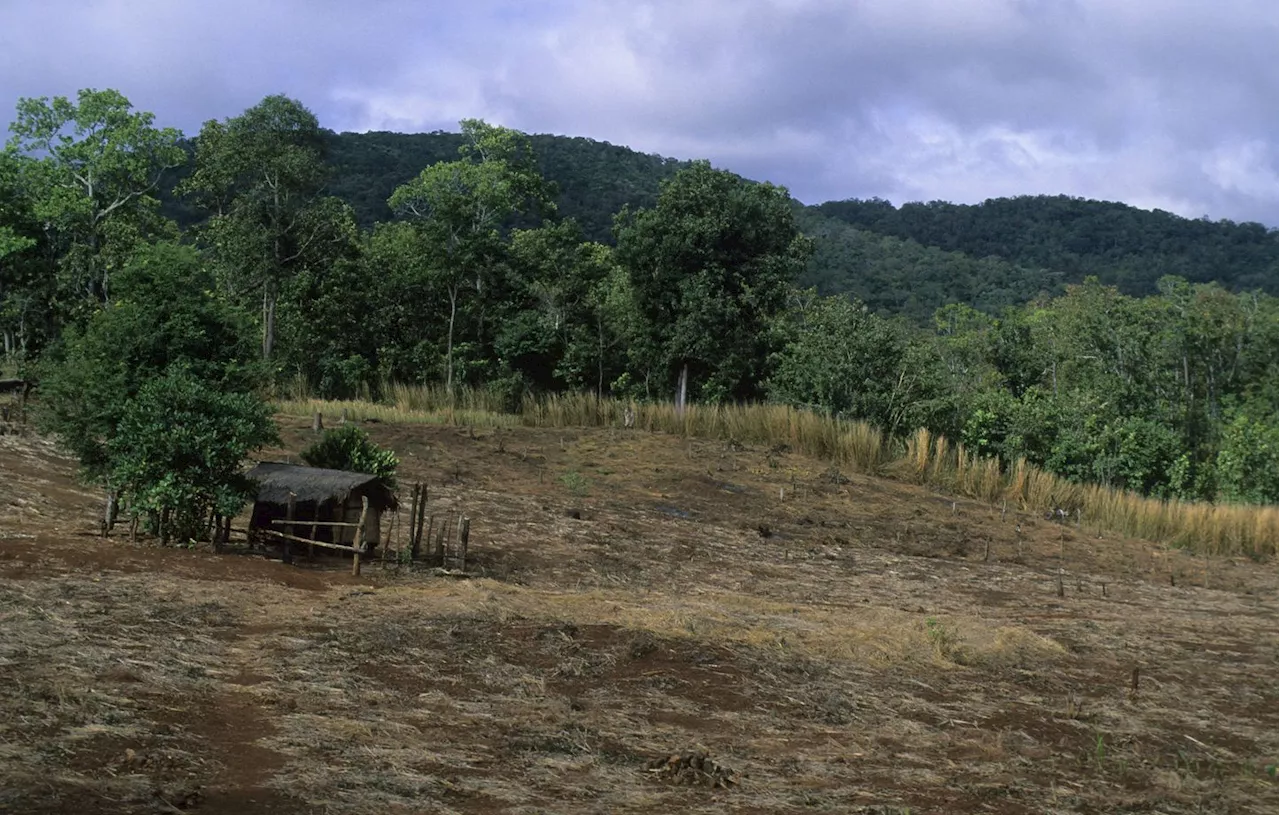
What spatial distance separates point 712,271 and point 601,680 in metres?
20.3

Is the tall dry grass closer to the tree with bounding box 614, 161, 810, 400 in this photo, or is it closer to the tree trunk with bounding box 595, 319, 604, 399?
the tree with bounding box 614, 161, 810, 400

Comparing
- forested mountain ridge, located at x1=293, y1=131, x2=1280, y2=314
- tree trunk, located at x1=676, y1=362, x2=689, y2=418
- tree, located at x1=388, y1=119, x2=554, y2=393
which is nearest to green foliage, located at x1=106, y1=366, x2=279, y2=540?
tree, located at x1=388, y1=119, x2=554, y2=393

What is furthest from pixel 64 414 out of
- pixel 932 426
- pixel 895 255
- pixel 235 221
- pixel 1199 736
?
pixel 895 255

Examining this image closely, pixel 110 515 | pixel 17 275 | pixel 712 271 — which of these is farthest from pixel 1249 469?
pixel 17 275

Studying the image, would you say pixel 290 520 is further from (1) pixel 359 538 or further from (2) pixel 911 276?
(2) pixel 911 276

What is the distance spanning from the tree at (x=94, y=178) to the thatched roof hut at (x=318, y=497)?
1862 cm

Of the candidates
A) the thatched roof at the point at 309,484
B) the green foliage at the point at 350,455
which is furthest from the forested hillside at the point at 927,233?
the thatched roof at the point at 309,484

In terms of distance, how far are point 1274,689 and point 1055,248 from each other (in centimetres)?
8023

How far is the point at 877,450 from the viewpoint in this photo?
24594mm

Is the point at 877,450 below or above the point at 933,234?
below

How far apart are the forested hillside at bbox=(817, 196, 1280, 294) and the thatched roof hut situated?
6696cm

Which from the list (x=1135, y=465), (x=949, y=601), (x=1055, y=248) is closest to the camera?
(x=949, y=601)

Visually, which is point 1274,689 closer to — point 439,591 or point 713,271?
point 439,591

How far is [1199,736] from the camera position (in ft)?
28.0
